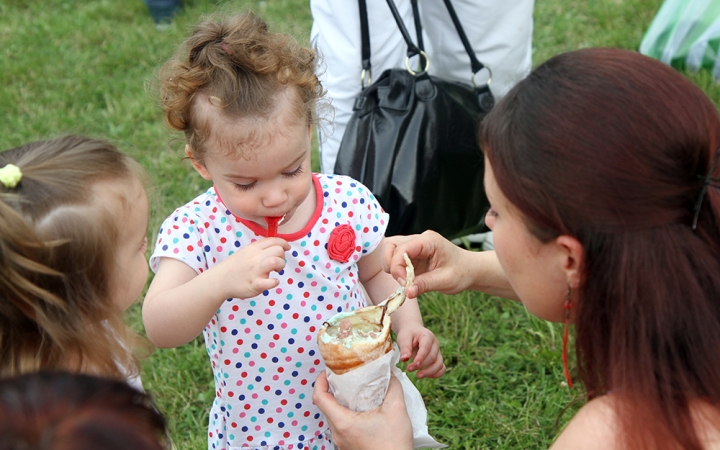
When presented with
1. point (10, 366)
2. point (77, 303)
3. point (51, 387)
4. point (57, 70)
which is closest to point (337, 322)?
point (77, 303)

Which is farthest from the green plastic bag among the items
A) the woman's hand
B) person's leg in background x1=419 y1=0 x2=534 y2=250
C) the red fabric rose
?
the red fabric rose

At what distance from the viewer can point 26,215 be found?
136cm

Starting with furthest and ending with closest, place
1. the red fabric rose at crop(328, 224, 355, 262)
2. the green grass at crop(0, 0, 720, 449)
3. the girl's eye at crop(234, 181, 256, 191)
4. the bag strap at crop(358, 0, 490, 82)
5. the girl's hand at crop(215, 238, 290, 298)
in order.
→ the green grass at crop(0, 0, 720, 449), the bag strap at crop(358, 0, 490, 82), the red fabric rose at crop(328, 224, 355, 262), the girl's eye at crop(234, 181, 256, 191), the girl's hand at crop(215, 238, 290, 298)

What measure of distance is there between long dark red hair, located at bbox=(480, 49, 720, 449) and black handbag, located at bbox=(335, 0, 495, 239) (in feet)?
3.70

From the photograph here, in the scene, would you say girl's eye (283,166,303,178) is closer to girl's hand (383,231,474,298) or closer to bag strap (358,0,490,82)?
girl's hand (383,231,474,298)

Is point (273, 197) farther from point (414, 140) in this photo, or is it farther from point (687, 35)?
point (687, 35)

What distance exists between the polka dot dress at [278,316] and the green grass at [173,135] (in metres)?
0.53

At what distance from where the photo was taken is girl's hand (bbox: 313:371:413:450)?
1.64 metres

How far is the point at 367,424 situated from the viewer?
165cm

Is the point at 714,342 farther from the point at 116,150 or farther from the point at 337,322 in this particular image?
the point at 116,150

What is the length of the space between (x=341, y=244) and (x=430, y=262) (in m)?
0.30

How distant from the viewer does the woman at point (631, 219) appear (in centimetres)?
128

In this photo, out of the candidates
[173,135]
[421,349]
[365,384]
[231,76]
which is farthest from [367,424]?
[173,135]

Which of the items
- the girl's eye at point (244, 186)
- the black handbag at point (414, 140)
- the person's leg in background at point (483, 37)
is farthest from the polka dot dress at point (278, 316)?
the person's leg in background at point (483, 37)
